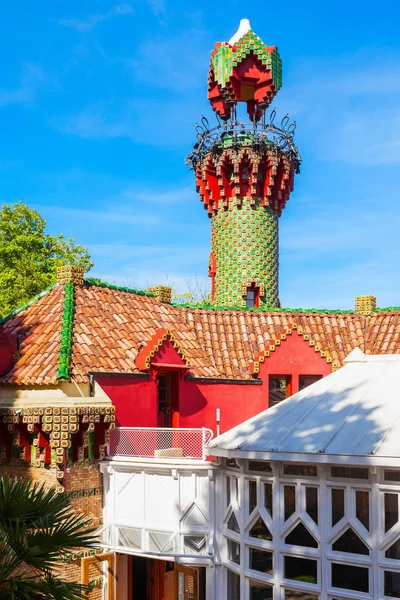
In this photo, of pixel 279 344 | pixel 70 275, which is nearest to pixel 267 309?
pixel 279 344

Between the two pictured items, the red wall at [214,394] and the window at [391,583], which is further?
the red wall at [214,394]

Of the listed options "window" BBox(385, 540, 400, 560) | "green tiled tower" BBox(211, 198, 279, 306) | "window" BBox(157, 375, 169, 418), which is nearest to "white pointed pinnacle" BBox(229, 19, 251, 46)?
"green tiled tower" BBox(211, 198, 279, 306)

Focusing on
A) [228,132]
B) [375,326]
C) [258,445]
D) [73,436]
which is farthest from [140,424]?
[228,132]

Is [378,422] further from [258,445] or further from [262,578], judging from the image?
[262,578]

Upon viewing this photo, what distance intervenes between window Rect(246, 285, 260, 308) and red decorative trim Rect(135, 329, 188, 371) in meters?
7.12

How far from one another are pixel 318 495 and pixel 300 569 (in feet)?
5.23

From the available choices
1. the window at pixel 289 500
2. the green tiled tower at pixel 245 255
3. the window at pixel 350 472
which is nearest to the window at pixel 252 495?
the window at pixel 289 500

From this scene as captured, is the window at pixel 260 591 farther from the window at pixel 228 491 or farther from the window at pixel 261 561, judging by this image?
the window at pixel 228 491

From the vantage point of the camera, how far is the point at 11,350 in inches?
688

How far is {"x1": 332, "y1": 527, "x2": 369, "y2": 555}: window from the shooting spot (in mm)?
11680

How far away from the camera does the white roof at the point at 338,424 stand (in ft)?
38.1

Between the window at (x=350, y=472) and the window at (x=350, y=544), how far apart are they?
94 cm

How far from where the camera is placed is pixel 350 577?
465 inches

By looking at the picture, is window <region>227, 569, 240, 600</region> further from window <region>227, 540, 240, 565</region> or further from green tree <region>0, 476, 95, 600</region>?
green tree <region>0, 476, 95, 600</region>
